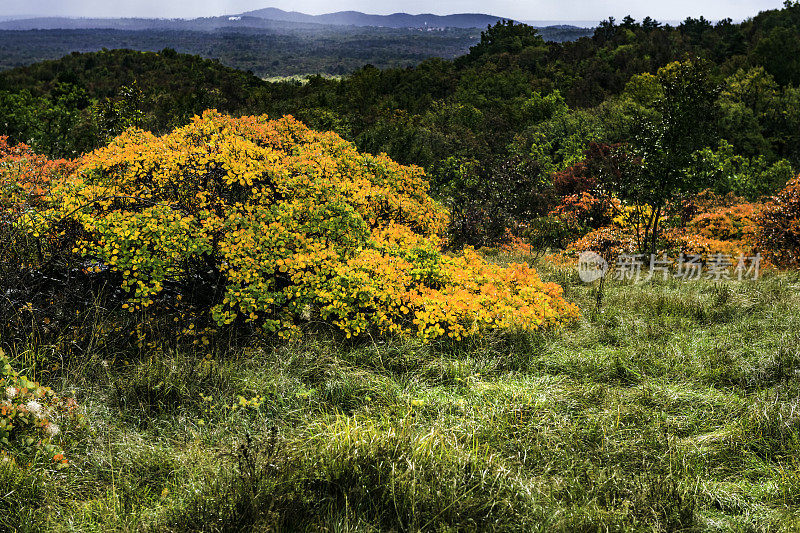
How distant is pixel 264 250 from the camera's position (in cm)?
640

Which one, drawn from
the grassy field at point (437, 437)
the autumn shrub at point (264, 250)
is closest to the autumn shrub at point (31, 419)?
the grassy field at point (437, 437)

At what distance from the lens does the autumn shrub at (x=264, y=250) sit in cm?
612

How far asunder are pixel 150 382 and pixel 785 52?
6620cm

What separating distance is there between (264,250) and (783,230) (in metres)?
12.1

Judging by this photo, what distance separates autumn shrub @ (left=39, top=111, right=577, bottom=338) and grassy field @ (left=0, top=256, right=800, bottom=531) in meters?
0.49

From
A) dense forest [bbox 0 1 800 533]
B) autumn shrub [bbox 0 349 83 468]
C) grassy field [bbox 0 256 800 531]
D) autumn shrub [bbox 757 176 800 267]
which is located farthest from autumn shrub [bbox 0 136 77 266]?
autumn shrub [bbox 757 176 800 267]

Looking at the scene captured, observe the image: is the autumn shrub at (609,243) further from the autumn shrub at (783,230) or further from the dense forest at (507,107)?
the autumn shrub at (783,230)

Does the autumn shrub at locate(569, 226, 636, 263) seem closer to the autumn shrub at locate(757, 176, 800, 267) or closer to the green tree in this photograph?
the green tree

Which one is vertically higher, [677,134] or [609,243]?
[677,134]

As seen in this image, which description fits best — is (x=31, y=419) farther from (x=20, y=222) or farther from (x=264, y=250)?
(x=20, y=222)

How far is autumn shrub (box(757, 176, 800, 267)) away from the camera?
1131 centimetres

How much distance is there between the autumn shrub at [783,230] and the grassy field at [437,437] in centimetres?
674

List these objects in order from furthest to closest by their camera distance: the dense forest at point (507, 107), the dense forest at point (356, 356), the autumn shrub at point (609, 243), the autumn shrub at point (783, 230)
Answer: the dense forest at point (507, 107) → the autumn shrub at point (609, 243) → the autumn shrub at point (783, 230) → the dense forest at point (356, 356)

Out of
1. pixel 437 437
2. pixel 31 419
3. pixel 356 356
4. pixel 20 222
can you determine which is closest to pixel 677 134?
pixel 356 356
